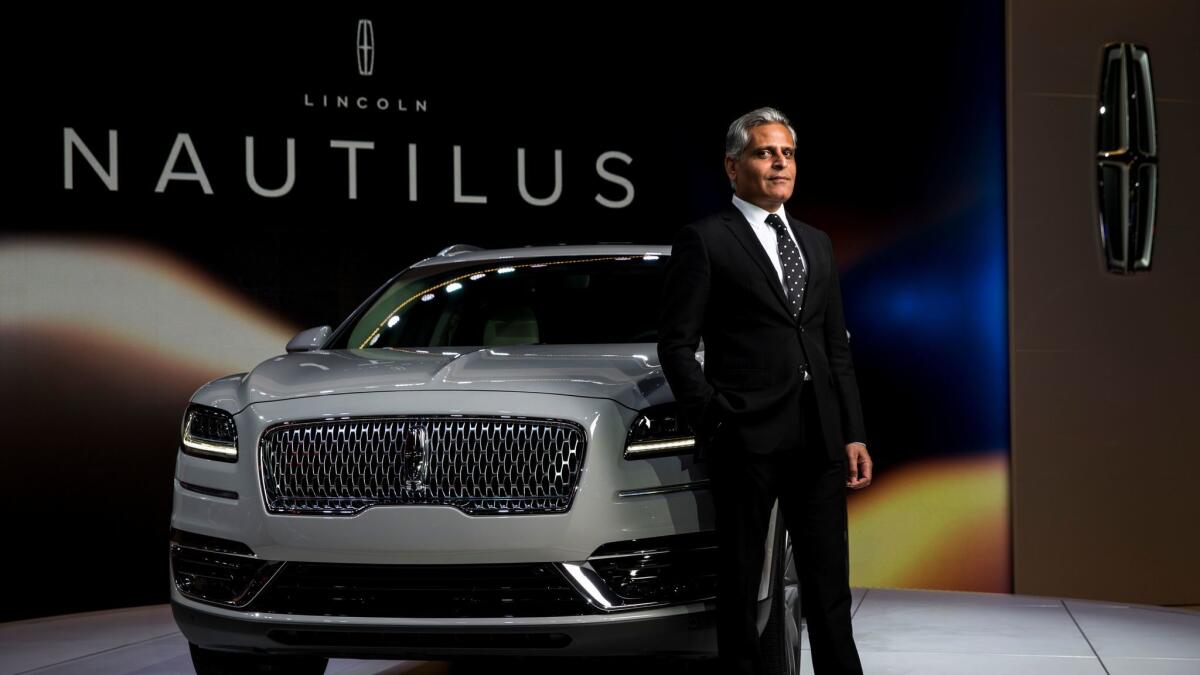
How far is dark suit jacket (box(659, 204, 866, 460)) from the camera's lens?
10.4ft

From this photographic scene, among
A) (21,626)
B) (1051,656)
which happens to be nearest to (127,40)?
(21,626)

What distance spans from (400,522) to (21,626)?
4.10m

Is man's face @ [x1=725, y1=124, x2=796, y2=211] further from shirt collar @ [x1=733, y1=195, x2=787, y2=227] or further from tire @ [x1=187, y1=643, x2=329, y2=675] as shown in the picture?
tire @ [x1=187, y1=643, x2=329, y2=675]

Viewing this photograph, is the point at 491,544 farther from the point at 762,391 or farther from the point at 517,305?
the point at 517,305

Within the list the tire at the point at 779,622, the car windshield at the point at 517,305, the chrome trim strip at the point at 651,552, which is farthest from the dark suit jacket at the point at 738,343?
the car windshield at the point at 517,305

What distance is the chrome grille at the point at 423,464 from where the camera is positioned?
3236 mm

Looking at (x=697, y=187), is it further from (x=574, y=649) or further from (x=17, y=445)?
(x=574, y=649)

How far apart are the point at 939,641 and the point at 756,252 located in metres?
2.94

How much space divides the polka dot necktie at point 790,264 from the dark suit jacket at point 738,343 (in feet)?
0.08

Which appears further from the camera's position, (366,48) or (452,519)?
(366,48)

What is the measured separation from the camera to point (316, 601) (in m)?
3.29

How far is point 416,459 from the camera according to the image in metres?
3.29

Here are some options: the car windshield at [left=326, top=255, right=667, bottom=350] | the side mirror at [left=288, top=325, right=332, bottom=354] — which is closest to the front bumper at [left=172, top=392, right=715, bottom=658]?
the side mirror at [left=288, top=325, right=332, bottom=354]

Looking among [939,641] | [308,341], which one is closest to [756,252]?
[308,341]
